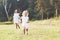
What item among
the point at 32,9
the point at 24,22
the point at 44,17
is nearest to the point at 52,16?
the point at 44,17

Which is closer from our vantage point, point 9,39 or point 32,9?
point 9,39

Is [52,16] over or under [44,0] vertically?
under

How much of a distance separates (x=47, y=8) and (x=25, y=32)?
3939 centimetres

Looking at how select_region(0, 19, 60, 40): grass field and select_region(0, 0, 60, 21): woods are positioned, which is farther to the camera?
select_region(0, 0, 60, 21): woods

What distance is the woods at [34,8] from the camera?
2176 inches

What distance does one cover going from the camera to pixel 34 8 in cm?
6012

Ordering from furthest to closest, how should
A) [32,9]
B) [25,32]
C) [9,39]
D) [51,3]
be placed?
[32,9], [51,3], [25,32], [9,39]

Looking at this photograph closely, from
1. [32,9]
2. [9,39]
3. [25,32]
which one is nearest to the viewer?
[9,39]

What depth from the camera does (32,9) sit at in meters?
60.5

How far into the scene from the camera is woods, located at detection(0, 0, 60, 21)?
181ft

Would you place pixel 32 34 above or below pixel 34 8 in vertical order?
above

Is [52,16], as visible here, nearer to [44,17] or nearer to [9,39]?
[44,17]

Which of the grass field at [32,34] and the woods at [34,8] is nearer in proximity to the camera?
the grass field at [32,34]

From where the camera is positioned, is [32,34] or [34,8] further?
[34,8]
